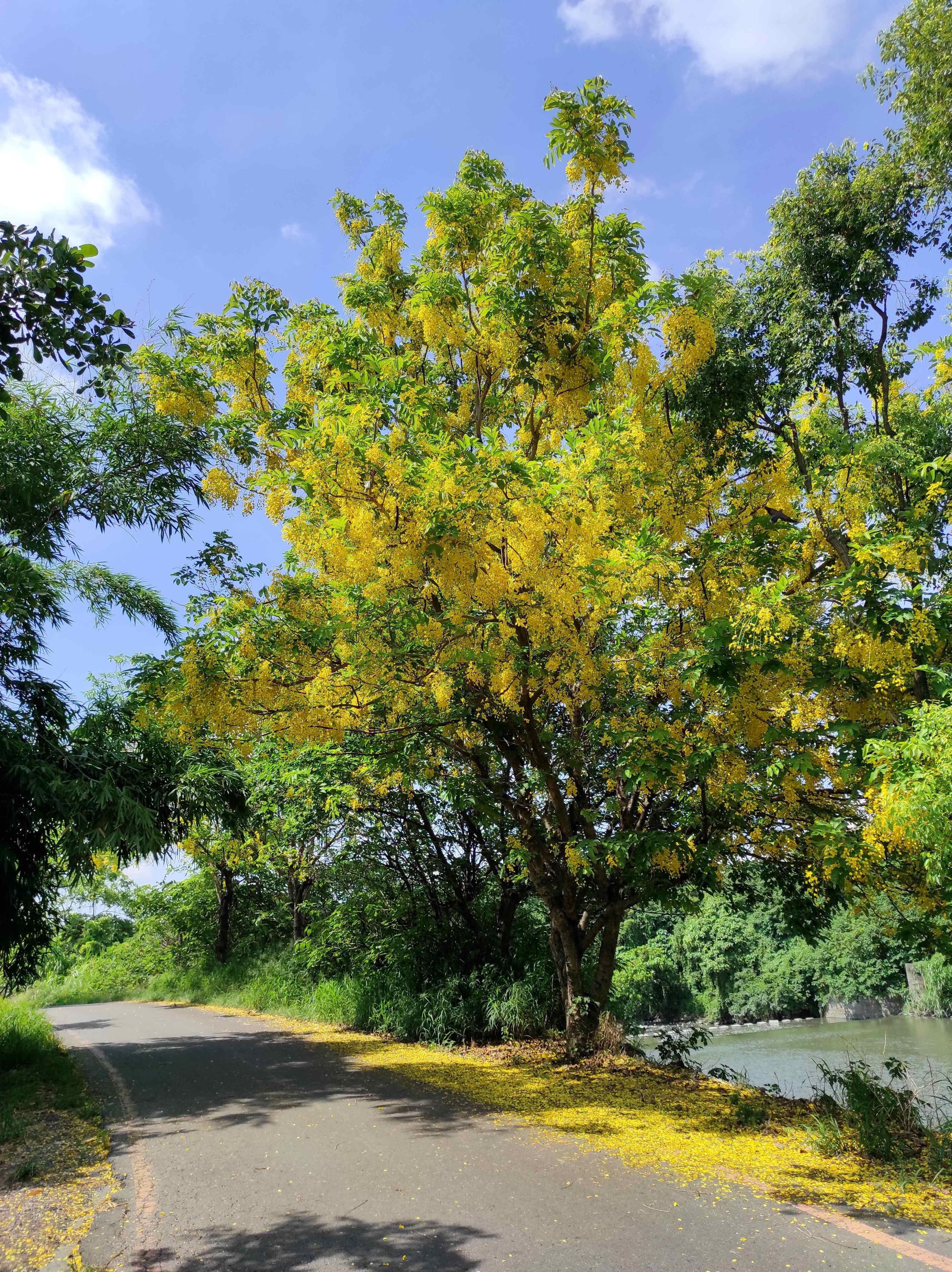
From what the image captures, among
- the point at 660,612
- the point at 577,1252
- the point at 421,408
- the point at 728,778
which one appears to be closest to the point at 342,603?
the point at 421,408

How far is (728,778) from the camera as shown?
5.86 m

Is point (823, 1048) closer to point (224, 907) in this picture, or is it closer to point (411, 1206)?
point (224, 907)

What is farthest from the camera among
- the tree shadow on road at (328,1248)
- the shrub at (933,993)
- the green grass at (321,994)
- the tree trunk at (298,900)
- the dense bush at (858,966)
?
the dense bush at (858,966)

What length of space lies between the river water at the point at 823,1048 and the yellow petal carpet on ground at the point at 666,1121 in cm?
158

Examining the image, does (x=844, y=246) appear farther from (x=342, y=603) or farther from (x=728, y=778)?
(x=342, y=603)

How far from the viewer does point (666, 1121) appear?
5.38 m

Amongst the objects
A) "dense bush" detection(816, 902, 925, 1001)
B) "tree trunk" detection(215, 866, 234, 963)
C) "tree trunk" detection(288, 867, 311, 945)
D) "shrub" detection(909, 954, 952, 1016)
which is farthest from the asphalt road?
"dense bush" detection(816, 902, 925, 1001)

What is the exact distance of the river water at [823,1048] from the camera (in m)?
11.8

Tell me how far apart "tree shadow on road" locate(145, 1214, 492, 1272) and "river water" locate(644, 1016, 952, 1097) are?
4.29m

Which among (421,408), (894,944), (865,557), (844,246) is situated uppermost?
(844,246)

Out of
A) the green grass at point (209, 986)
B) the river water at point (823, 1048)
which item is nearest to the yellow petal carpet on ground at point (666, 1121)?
the river water at point (823, 1048)

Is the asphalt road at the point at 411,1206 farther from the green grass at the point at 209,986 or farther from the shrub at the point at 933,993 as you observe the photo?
the shrub at the point at 933,993

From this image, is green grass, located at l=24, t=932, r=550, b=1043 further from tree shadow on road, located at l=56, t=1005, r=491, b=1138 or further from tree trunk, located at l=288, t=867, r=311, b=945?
tree shadow on road, located at l=56, t=1005, r=491, b=1138

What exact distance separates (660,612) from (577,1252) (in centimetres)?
447
